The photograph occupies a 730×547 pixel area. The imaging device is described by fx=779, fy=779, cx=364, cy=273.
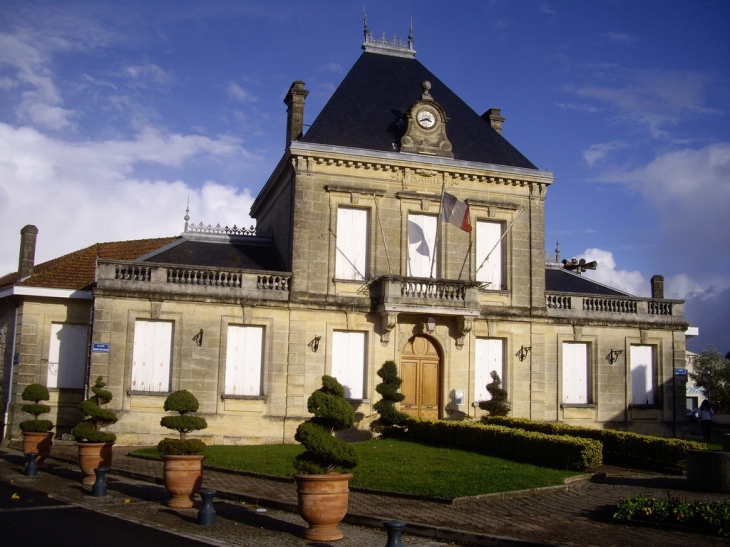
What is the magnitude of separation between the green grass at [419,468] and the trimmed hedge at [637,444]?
270 cm

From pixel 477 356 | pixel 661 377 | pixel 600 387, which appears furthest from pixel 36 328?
pixel 661 377

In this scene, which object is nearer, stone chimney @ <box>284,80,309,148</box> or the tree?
stone chimney @ <box>284,80,309,148</box>

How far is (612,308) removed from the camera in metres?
25.4

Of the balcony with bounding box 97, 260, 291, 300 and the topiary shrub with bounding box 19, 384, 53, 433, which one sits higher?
the balcony with bounding box 97, 260, 291, 300

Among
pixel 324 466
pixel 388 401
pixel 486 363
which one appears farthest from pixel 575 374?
pixel 324 466

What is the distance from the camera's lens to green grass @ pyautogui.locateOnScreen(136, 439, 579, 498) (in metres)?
13.7

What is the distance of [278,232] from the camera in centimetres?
2591

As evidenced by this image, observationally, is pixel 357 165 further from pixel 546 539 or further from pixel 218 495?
pixel 546 539

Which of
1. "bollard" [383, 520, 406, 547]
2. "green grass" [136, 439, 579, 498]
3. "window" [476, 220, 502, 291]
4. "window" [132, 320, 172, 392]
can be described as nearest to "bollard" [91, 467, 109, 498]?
"green grass" [136, 439, 579, 498]

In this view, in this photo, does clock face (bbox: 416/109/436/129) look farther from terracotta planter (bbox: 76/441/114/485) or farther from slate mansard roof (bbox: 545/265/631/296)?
terracotta planter (bbox: 76/441/114/485)

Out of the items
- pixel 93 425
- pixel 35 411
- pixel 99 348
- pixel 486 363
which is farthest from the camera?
pixel 486 363

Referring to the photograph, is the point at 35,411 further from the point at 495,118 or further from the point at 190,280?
the point at 495,118

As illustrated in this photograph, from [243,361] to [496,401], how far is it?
25.0 ft

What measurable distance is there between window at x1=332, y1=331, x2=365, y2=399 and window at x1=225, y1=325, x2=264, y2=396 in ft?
7.31
